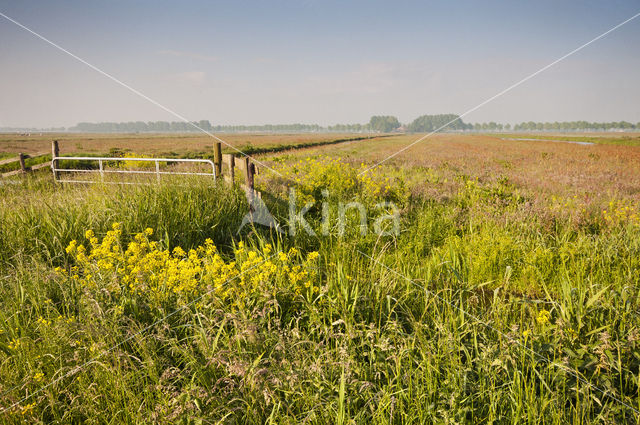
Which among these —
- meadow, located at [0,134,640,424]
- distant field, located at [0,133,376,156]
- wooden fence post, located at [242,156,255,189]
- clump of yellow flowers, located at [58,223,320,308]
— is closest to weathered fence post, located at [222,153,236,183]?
wooden fence post, located at [242,156,255,189]

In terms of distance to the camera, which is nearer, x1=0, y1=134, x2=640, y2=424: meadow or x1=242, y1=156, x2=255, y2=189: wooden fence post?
x1=0, y1=134, x2=640, y2=424: meadow

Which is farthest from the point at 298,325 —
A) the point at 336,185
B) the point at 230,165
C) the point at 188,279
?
the point at 336,185

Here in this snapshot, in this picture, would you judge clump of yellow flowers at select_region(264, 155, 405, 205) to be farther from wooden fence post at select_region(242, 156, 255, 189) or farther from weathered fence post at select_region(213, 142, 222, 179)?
weathered fence post at select_region(213, 142, 222, 179)

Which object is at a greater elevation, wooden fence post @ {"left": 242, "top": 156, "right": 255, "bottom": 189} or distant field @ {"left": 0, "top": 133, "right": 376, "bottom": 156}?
distant field @ {"left": 0, "top": 133, "right": 376, "bottom": 156}

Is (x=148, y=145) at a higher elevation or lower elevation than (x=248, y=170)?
higher

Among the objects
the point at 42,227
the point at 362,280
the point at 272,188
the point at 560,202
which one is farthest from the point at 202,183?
the point at 560,202

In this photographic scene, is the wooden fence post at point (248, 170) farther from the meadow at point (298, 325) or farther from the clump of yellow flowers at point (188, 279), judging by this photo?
the clump of yellow flowers at point (188, 279)

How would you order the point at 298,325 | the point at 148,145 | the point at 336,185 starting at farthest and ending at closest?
the point at 148,145 → the point at 336,185 → the point at 298,325

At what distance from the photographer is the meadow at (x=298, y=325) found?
7.29 ft

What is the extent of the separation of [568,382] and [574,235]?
492cm

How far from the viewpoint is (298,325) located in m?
3.20

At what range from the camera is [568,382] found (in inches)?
98.2

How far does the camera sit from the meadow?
7.29 feet

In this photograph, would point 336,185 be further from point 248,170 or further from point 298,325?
point 298,325
